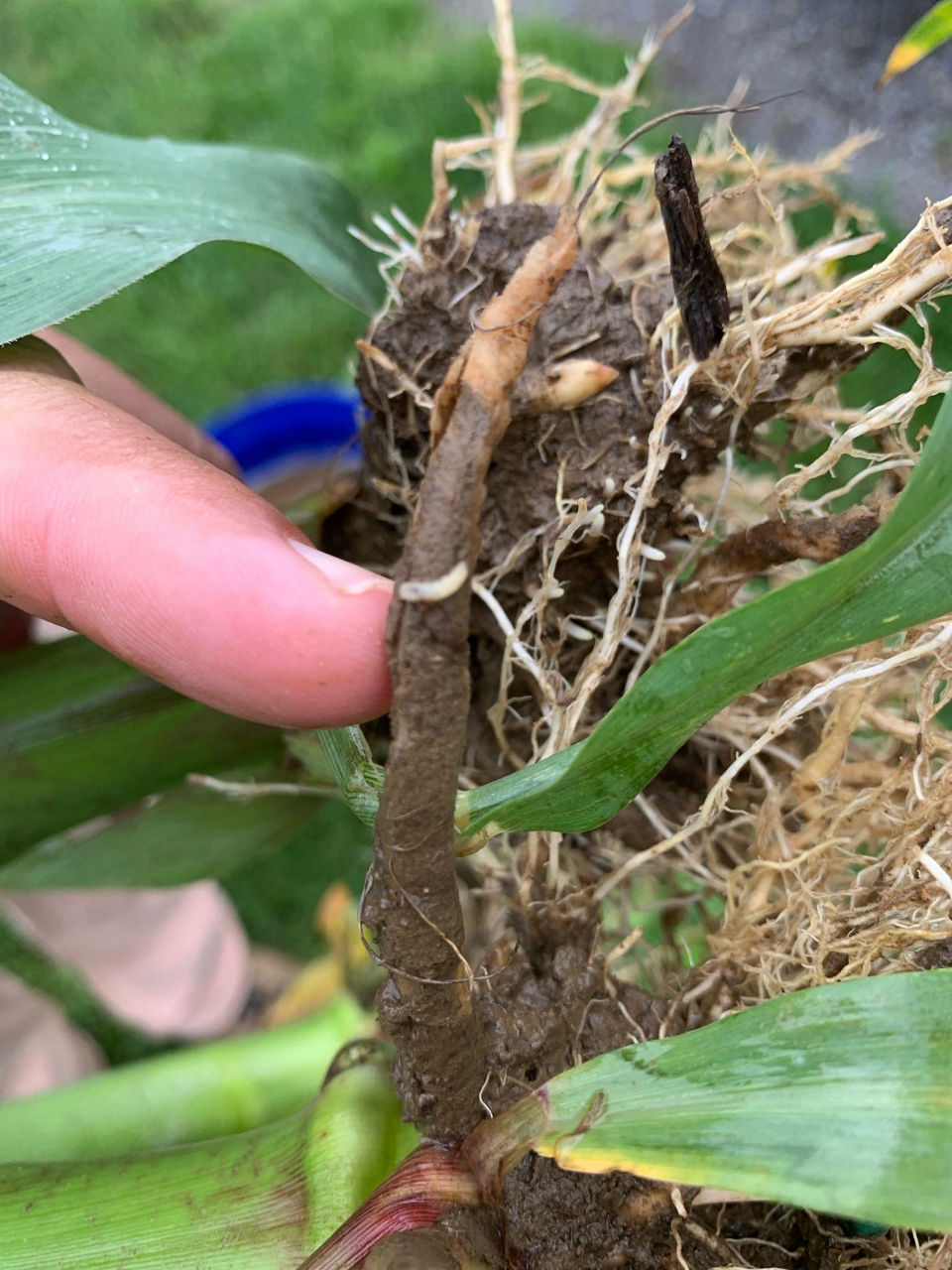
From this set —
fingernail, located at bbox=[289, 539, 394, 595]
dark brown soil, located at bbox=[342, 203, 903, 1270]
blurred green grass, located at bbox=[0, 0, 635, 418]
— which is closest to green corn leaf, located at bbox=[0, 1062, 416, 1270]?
dark brown soil, located at bbox=[342, 203, 903, 1270]

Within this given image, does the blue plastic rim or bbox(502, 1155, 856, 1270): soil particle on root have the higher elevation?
the blue plastic rim

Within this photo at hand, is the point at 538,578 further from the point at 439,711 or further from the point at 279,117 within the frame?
the point at 279,117

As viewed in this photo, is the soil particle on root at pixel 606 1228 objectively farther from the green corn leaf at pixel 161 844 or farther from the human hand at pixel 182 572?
the green corn leaf at pixel 161 844

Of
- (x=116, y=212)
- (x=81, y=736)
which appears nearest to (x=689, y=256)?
(x=116, y=212)

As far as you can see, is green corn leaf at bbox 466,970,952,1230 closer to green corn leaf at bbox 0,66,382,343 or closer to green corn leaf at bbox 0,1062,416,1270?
green corn leaf at bbox 0,1062,416,1270

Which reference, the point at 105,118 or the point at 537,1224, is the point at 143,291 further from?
the point at 537,1224

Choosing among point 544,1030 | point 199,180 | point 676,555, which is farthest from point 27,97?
point 544,1030
